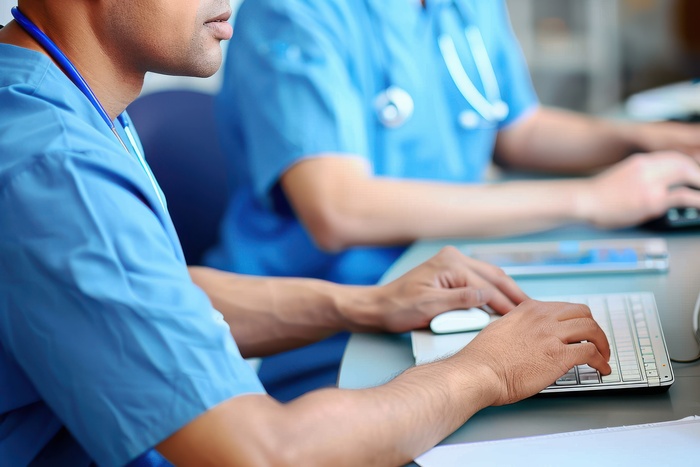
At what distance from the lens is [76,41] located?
723mm

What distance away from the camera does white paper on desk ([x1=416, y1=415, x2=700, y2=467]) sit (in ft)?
2.01

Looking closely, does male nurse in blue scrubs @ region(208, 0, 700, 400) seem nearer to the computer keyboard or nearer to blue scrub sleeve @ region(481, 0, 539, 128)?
blue scrub sleeve @ region(481, 0, 539, 128)

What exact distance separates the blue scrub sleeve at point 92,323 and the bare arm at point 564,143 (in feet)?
3.67

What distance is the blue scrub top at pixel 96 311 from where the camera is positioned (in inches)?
22.5

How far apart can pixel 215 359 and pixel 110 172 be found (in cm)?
16

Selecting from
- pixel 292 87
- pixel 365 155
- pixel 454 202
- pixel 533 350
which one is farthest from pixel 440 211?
pixel 533 350

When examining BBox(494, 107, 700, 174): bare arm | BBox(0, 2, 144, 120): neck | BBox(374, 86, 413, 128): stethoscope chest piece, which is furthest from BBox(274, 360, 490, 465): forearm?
BBox(494, 107, 700, 174): bare arm

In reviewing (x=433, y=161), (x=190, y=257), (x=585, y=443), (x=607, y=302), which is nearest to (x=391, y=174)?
(x=433, y=161)

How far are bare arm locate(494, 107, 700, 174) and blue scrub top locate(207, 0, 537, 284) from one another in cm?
17

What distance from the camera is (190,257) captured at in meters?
1.35

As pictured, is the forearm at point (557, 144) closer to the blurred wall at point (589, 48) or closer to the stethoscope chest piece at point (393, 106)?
the stethoscope chest piece at point (393, 106)

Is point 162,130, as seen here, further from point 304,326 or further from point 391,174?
point 304,326

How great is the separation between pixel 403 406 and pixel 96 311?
24 centimetres

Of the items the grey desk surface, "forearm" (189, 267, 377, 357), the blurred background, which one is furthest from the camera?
the blurred background
